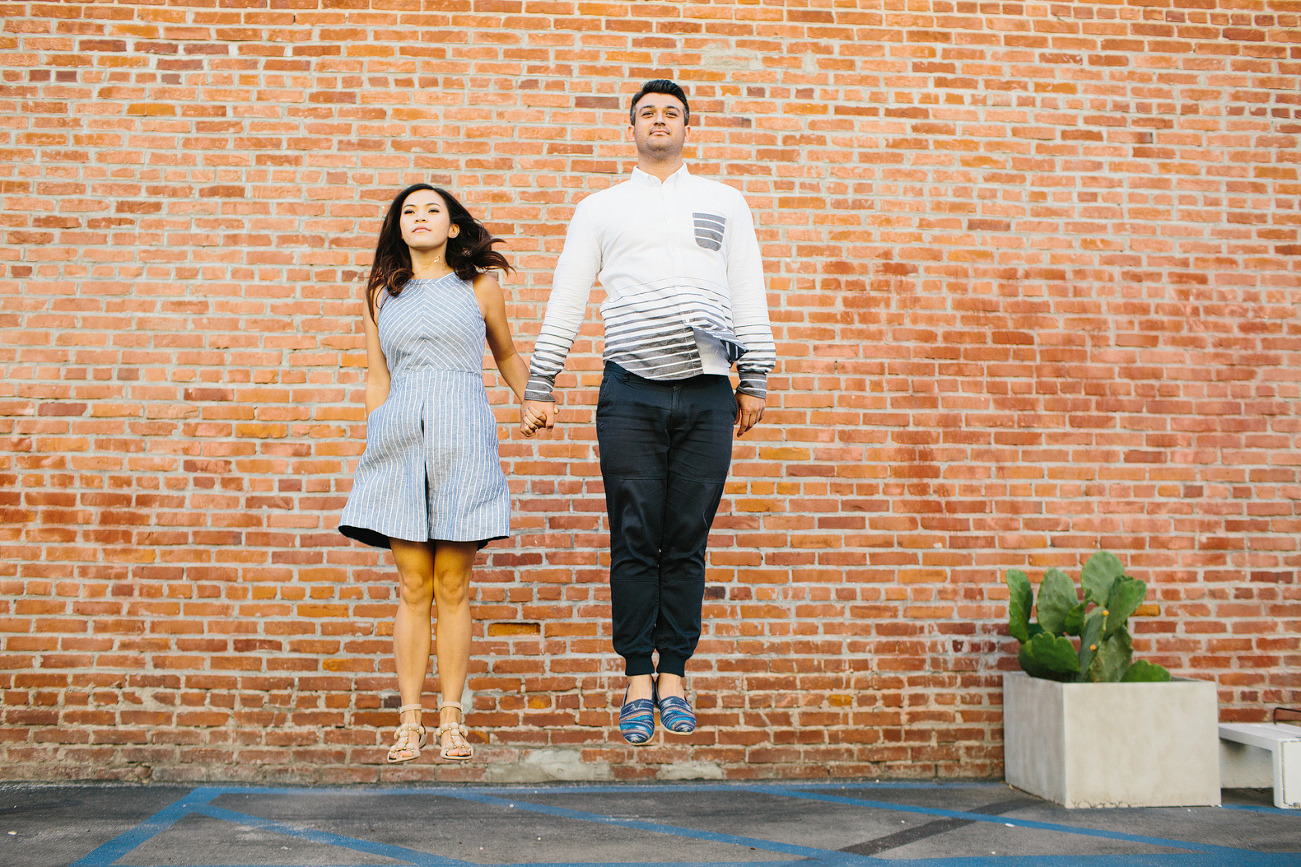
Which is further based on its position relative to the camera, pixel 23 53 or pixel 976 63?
pixel 976 63

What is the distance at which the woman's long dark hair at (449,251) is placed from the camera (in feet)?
9.42

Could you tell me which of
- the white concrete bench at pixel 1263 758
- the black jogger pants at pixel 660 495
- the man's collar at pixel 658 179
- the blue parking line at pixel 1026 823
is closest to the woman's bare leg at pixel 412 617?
the black jogger pants at pixel 660 495

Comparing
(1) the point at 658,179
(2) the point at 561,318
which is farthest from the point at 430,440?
(1) the point at 658,179

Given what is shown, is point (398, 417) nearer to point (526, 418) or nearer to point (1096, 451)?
point (526, 418)

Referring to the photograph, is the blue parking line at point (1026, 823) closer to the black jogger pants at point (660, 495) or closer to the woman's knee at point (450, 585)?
the black jogger pants at point (660, 495)

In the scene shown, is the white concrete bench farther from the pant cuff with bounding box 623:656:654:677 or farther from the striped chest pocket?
the striped chest pocket

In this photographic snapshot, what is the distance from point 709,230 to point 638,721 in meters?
1.54

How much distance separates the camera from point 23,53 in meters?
4.02

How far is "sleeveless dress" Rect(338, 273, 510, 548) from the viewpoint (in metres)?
2.64

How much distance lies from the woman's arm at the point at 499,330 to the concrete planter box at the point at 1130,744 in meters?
2.56

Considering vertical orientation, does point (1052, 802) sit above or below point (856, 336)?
below

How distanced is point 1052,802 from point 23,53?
5686mm

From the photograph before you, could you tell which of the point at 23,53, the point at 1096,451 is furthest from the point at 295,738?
the point at 1096,451

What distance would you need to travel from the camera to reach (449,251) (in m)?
2.92
